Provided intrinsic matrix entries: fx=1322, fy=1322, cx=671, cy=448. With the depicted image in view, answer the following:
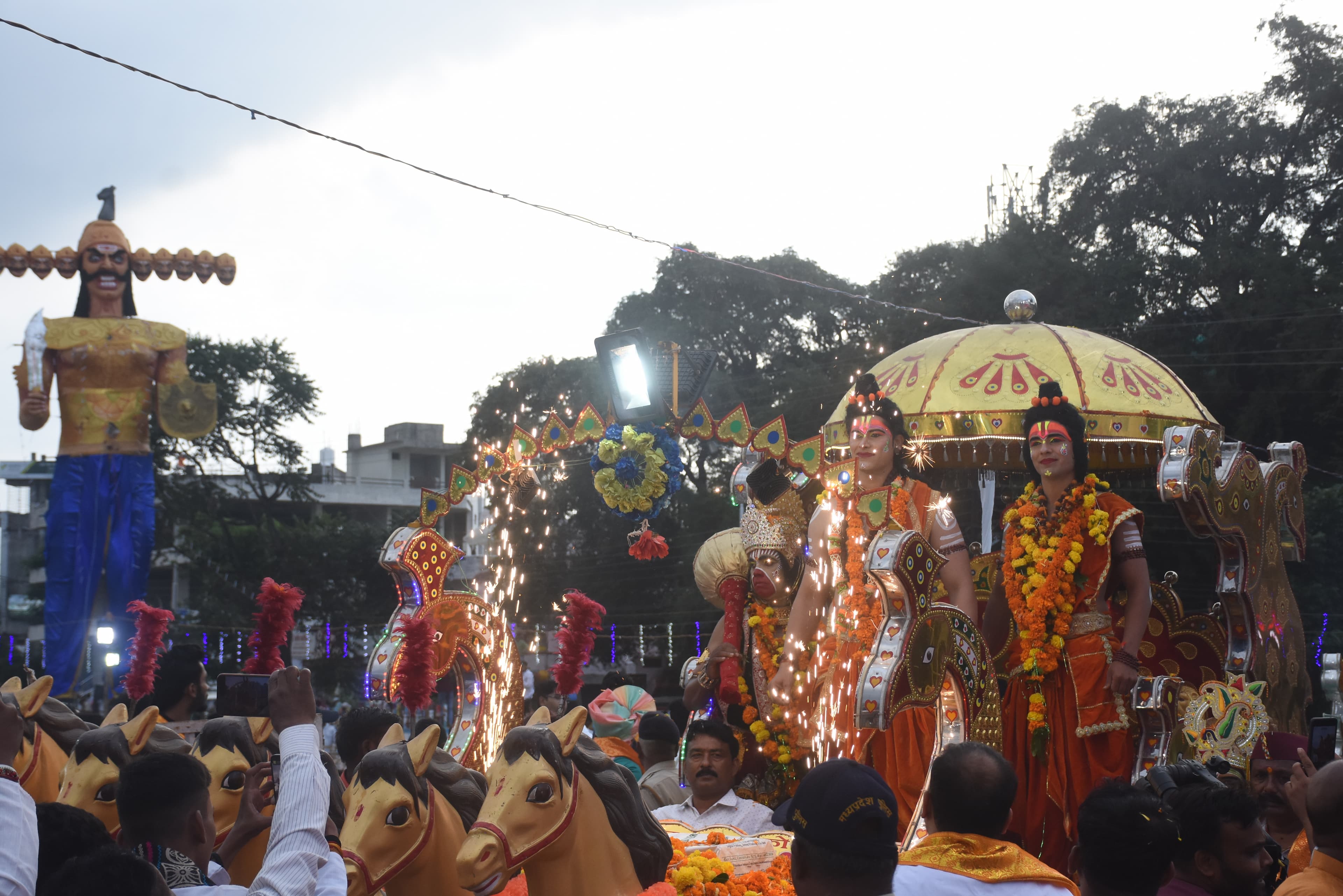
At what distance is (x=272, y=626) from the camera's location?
645 cm

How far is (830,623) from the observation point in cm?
682

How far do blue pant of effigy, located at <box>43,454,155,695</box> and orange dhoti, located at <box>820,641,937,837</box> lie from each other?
7391 millimetres

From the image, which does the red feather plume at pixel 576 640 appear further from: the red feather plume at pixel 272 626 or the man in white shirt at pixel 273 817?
the man in white shirt at pixel 273 817

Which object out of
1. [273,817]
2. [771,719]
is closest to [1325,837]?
[273,817]

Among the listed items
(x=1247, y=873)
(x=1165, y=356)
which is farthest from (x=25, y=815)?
(x=1165, y=356)

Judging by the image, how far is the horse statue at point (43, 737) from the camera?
5113 mm

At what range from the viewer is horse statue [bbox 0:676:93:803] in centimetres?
511

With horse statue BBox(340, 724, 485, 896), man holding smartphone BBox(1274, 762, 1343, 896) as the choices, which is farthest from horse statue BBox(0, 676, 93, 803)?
man holding smartphone BBox(1274, 762, 1343, 896)

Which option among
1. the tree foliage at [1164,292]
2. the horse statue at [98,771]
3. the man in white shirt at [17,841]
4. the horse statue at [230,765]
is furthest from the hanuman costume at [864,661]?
the tree foliage at [1164,292]

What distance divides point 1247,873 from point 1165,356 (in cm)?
1790

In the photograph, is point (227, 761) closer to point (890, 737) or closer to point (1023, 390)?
point (890, 737)

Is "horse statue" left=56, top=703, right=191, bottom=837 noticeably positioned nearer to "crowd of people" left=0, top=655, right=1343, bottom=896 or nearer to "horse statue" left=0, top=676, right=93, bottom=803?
"horse statue" left=0, top=676, right=93, bottom=803

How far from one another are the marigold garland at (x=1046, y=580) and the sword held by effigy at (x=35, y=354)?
28.4 ft

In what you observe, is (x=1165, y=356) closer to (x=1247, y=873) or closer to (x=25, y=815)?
(x=1247, y=873)
